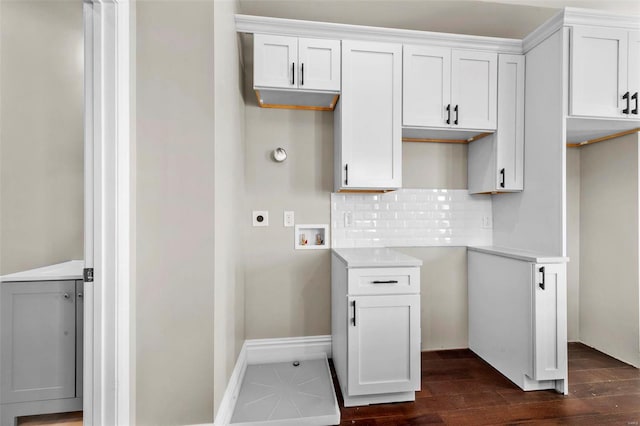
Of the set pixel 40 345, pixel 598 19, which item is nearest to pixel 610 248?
pixel 598 19

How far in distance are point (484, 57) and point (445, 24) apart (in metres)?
0.49

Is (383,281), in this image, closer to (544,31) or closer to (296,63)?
(296,63)

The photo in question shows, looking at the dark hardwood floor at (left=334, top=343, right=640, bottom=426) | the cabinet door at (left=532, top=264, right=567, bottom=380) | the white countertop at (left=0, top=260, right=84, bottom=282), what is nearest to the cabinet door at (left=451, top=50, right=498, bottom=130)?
the cabinet door at (left=532, top=264, right=567, bottom=380)

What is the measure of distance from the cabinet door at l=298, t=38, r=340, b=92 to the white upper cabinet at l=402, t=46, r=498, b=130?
20.8 inches

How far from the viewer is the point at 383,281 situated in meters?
1.80

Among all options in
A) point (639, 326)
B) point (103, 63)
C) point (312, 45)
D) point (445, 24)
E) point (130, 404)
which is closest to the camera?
point (103, 63)

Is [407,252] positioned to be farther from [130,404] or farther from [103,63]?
[103,63]

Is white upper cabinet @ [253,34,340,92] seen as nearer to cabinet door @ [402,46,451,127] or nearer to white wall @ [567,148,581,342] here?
cabinet door @ [402,46,451,127]

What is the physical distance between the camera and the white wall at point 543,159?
1.94 meters

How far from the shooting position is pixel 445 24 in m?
2.42

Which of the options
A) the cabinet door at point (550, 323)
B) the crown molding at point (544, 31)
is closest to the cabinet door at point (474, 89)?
the crown molding at point (544, 31)

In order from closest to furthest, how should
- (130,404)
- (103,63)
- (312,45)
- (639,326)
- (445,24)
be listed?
(103,63) → (130,404) → (312,45) → (639,326) → (445,24)

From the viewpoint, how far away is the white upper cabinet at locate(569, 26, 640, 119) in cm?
190

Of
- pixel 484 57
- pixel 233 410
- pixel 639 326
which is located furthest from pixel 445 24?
pixel 233 410
